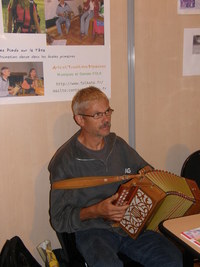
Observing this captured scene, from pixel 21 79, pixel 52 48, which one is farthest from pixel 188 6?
pixel 21 79

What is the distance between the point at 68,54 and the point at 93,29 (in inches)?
9.1

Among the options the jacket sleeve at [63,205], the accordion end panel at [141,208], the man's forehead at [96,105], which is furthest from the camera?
the man's forehead at [96,105]

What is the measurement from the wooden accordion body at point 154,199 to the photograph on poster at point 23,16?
1065 millimetres

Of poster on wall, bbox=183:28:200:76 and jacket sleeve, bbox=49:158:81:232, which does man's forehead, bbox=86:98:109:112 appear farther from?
poster on wall, bbox=183:28:200:76

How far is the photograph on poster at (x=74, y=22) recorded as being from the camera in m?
1.89

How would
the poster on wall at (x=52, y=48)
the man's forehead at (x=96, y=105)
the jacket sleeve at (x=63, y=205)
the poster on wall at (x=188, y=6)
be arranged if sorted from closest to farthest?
1. the jacket sleeve at (x=63, y=205)
2. the man's forehead at (x=96, y=105)
3. the poster on wall at (x=52, y=48)
4. the poster on wall at (x=188, y=6)

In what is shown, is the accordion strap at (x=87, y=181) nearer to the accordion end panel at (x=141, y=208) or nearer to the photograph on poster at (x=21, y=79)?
the accordion end panel at (x=141, y=208)

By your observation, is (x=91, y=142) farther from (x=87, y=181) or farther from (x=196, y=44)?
(x=196, y=44)

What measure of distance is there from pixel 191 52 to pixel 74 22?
898 millimetres

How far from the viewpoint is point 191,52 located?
2.29m

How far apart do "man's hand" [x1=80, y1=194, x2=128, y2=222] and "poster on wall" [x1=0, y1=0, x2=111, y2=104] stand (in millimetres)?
756

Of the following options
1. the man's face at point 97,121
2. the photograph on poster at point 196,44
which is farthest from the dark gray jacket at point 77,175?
the photograph on poster at point 196,44

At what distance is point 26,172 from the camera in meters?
2.01

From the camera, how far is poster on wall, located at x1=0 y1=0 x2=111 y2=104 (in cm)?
182
